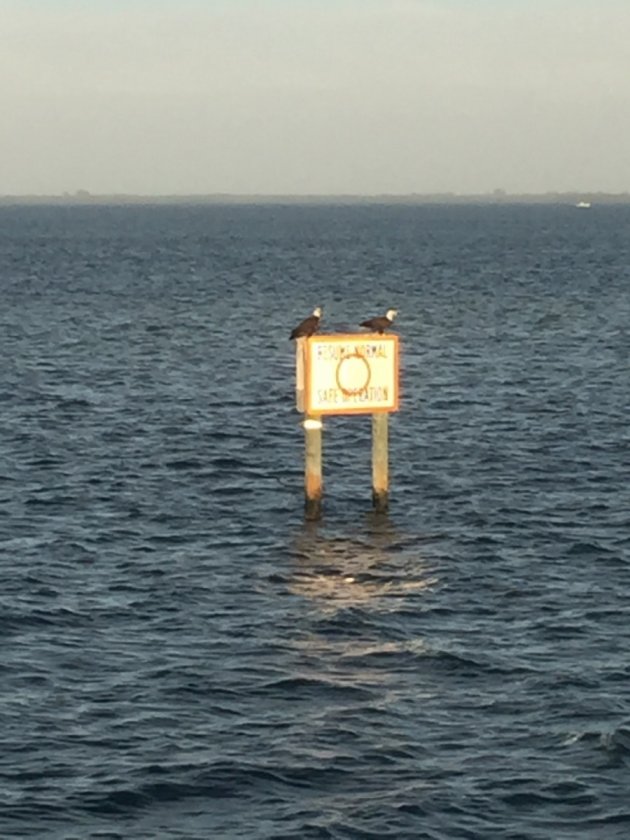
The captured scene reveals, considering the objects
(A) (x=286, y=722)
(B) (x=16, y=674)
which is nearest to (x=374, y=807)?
(A) (x=286, y=722)

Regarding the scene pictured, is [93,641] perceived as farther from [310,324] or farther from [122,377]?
[122,377]

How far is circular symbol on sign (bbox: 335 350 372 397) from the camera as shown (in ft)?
119

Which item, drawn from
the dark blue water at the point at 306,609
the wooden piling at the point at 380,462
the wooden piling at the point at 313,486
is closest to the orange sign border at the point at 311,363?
the wooden piling at the point at 380,462

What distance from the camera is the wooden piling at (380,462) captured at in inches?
1442

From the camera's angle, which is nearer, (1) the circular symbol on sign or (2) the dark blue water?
(2) the dark blue water

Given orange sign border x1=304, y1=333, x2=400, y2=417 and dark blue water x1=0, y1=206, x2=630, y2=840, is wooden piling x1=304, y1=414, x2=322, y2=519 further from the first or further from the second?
orange sign border x1=304, y1=333, x2=400, y2=417

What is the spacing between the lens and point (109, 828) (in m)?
21.0

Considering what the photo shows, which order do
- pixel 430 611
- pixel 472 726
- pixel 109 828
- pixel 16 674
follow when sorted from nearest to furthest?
pixel 109 828 → pixel 472 726 → pixel 16 674 → pixel 430 611

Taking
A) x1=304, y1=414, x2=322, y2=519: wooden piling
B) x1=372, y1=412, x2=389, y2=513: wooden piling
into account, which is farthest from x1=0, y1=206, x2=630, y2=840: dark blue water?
x1=372, y1=412, x2=389, y2=513: wooden piling

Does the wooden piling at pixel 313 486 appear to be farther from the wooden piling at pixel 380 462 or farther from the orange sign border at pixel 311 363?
the wooden piling at pixel 380 462

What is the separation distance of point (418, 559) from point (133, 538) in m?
5.79

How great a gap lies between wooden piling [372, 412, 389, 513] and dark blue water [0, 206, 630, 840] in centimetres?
53

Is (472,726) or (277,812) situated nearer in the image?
(277,812)

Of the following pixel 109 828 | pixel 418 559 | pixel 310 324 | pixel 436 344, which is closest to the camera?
pixel 109 828
